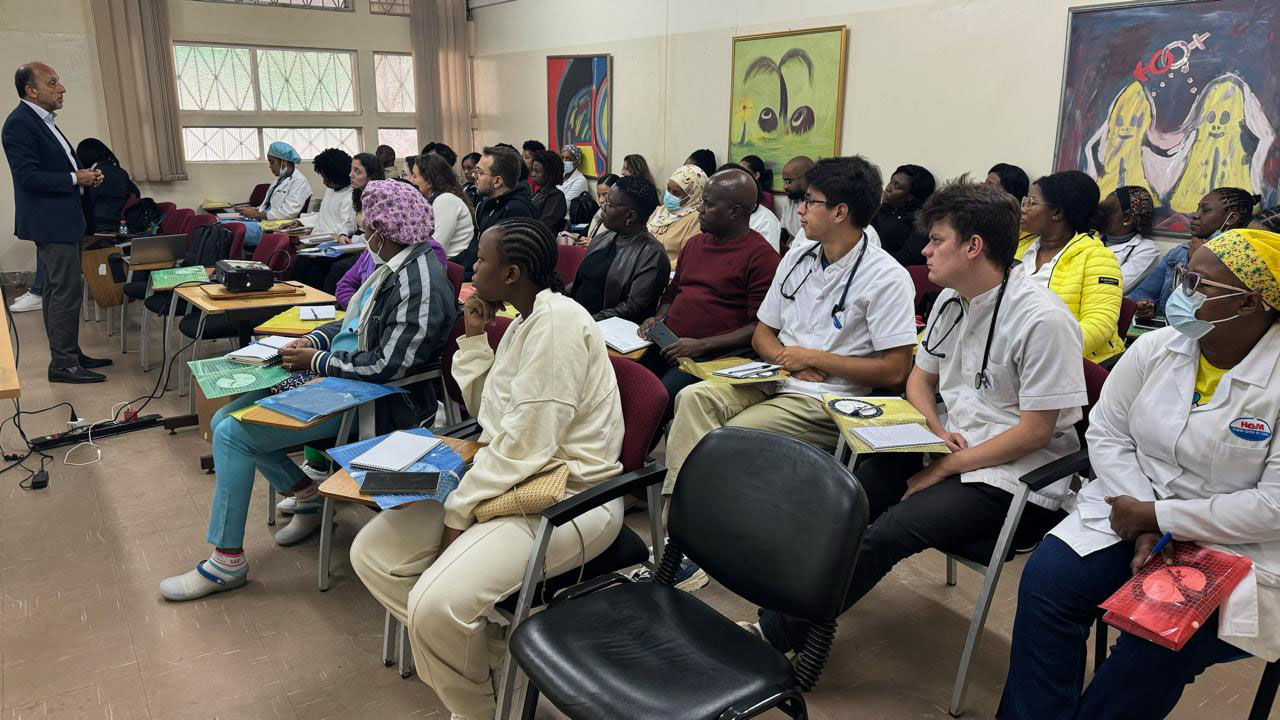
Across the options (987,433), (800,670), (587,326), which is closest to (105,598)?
(587,326)

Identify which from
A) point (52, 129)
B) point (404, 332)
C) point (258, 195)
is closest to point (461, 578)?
point (404, 332)

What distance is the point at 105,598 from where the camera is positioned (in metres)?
2.66

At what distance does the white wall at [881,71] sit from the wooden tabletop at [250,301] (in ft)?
12.6

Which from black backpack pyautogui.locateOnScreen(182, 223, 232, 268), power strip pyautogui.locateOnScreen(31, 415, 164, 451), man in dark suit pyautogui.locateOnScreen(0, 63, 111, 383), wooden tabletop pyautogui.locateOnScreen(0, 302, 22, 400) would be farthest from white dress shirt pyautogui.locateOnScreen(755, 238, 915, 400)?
man in dark suit pyautogui.locateOnScreen(0, 63, 111, 383)

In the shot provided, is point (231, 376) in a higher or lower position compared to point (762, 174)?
lower

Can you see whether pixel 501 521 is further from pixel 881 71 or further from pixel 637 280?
pixel 881 71

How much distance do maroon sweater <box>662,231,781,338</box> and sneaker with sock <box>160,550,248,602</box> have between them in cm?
182

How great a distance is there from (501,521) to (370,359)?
3.48 feet

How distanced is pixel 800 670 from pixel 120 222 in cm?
713

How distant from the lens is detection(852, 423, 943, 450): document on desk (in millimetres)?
2117

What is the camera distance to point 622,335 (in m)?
3.21

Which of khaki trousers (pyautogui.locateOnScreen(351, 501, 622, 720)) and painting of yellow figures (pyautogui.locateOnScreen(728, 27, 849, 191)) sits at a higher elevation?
painting of yellow figures (pyautogui.locateOnScreen(728, 27, 849, 191))

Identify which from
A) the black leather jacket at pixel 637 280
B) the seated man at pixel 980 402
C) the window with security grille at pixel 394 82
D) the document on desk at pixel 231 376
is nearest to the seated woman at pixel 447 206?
the black leather jacket at pixel 637 280

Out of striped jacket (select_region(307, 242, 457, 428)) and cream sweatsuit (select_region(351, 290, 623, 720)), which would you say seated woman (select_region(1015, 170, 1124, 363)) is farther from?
striped jacket (select_region(307, 242, 457, 428))
